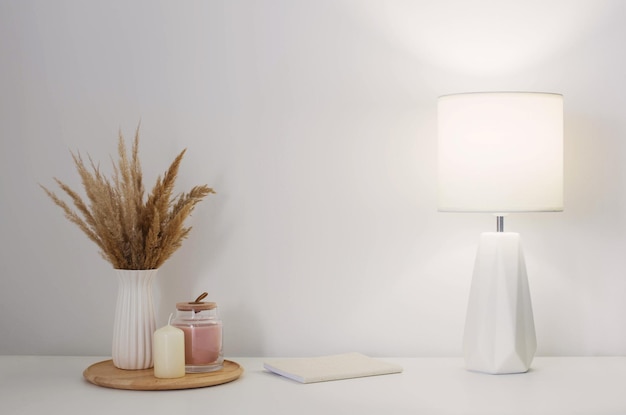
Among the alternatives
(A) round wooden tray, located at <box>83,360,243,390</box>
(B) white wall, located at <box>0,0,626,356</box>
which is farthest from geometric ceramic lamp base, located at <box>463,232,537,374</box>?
A: (A) round wooden tray, located at <box>83,360,243,390</box>

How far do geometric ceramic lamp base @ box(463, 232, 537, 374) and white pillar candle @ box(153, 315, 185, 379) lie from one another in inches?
25.2

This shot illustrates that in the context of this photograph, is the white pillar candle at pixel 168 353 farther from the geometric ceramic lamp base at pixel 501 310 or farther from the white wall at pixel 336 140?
the geometric ceramic lamp base at pixel 501 310

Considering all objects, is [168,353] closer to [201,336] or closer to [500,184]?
[201,336]

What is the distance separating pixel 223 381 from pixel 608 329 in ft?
3.25

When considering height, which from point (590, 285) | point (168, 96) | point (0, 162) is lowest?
point (590, 285)

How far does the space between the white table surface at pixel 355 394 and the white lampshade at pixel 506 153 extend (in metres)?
0.37

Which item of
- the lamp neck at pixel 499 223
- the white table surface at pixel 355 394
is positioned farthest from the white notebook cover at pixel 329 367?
the lamp neck at pixel 499 223

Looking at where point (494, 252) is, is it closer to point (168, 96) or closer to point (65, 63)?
point (168, 96)

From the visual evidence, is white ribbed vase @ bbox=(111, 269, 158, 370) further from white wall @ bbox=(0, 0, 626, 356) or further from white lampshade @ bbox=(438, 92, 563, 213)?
white lampshade @ bbox=(438, 92, 563, 213)

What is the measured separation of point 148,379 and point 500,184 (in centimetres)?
84

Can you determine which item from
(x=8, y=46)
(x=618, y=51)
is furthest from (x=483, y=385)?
(x=8, y=46)

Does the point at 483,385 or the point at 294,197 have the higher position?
the point at 294,197

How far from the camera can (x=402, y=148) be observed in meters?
2.04

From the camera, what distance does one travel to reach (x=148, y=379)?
167 centimetres
